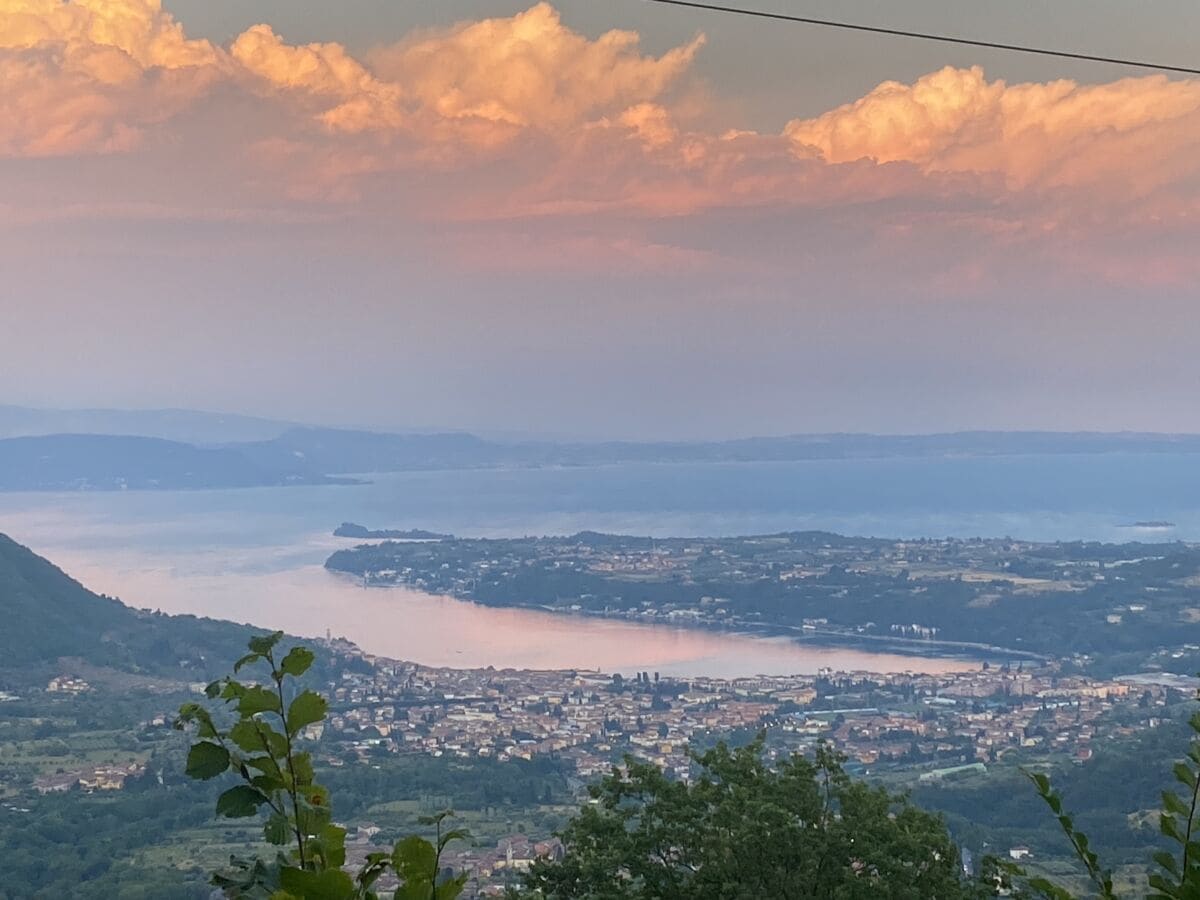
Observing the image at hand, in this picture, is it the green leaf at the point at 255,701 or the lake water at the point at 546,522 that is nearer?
the green leaf at the point at 255,701

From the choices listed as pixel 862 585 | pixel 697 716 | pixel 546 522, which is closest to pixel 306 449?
pixel 546 522

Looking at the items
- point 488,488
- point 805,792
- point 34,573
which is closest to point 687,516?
point 488,488

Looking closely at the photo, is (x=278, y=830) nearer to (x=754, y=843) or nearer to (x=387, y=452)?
(x=754, y=843)

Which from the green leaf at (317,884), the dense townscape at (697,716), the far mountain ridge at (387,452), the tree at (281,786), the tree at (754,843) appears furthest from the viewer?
the far mountain ridge at (387,452)

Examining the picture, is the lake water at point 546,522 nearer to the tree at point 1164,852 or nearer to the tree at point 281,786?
the tree at point 1164,852

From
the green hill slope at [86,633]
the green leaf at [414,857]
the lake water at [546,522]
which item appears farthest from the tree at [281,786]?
the lake water at [546,522]

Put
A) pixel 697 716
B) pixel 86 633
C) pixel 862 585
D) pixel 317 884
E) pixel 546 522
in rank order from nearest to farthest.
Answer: pixel 317 884, pixel 697 716, pixel 86 633, pixel 862 585, pixel 546 522

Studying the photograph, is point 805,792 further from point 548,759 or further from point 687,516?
point 687,516
